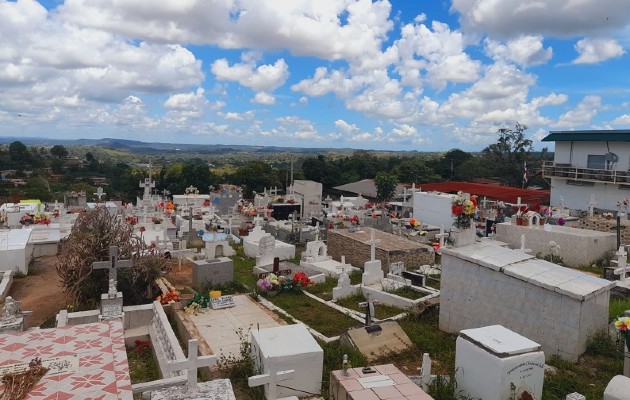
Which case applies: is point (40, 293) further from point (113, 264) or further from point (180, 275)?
point (113, 264)

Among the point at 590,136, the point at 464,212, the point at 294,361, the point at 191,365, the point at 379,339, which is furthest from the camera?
the point at 590,136

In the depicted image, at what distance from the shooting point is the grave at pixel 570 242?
52.3 feet

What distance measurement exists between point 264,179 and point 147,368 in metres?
40.8

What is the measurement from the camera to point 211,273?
12695 millimetres

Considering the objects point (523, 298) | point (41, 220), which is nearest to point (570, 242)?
point (523, 298)

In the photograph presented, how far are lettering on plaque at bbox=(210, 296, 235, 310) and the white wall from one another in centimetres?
1604

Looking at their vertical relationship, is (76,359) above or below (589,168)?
below

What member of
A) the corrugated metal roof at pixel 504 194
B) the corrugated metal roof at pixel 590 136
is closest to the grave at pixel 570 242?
the corrugated metal roof at pixel 504 194

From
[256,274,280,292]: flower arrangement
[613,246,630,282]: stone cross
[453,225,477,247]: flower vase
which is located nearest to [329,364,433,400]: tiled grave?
[453,225,477,247]: flower vase

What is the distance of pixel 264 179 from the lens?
1906 inches

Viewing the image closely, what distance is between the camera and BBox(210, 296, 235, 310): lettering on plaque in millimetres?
10414

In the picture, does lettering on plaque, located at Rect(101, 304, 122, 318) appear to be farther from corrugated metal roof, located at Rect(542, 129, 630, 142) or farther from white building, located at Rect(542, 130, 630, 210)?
corrugated metal roof, located at Rect(542, 129, 630, 142)

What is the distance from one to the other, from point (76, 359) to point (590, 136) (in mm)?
31187

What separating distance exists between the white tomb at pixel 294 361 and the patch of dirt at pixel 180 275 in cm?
680
